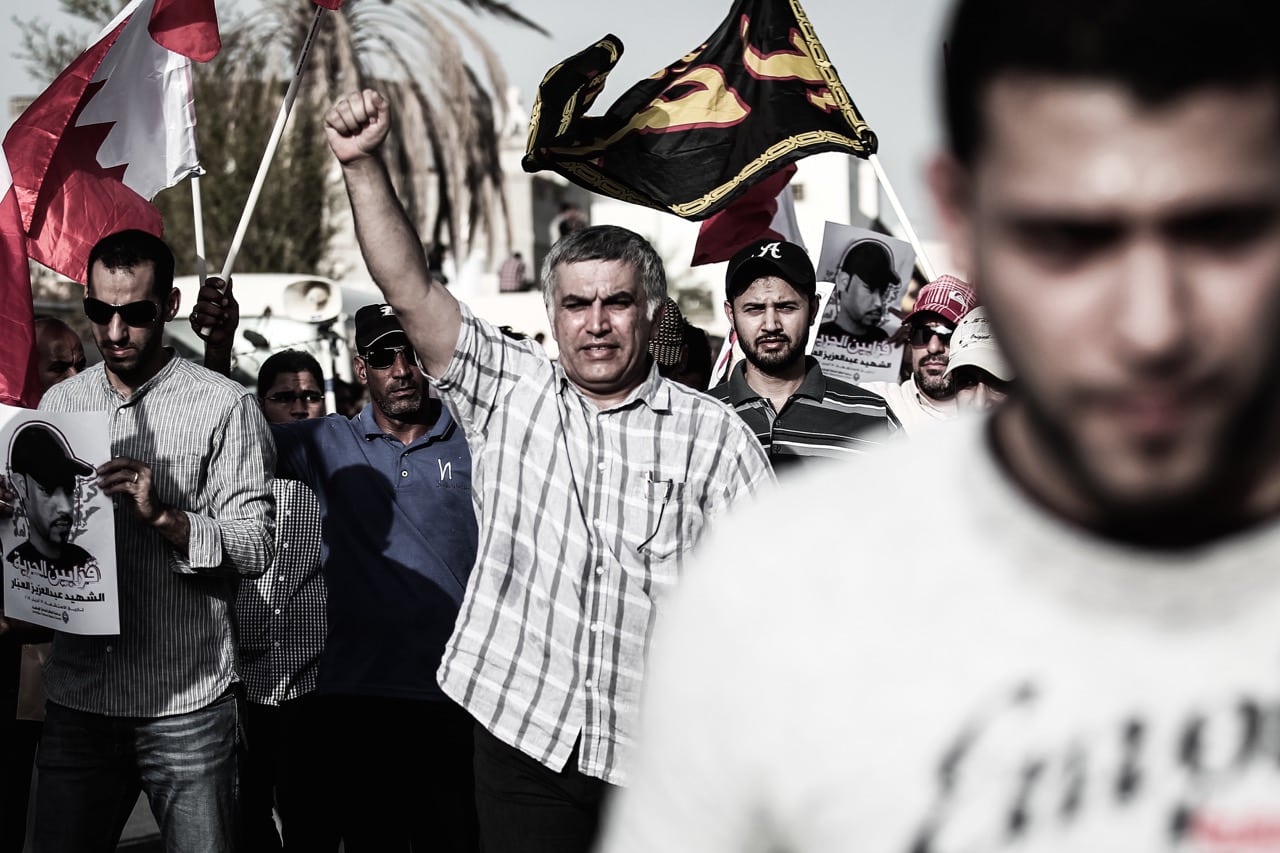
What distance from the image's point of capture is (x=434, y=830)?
227 inches

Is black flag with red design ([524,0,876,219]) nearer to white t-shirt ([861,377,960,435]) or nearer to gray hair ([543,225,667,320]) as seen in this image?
white t-shirt ([861,377,960,435])

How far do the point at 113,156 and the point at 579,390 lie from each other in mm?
3389

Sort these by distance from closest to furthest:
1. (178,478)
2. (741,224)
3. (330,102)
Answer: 1. (178,478)
2. (741,224)
3. (330,102)

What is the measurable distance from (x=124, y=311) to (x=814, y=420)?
2343 mm

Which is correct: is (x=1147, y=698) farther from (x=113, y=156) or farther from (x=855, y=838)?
(x=113, y=156)

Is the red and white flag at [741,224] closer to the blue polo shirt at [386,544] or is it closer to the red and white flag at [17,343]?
the blue polo shirt at [386,544]

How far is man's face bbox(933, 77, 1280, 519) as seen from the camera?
1047 mm

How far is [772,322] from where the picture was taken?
5.98 m

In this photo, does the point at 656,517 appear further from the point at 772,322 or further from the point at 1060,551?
the point at 1060,551

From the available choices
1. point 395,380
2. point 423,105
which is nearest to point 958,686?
point 395,380

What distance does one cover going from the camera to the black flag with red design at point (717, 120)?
255 inches

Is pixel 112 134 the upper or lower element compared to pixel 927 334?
upper

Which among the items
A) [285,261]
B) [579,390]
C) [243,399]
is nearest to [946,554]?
[579,390]

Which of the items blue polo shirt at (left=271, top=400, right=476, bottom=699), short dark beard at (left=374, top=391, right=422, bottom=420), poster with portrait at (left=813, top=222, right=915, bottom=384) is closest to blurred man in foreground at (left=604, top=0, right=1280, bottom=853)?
blue polo shirt at (left=271, top=400, right=476, bottom=699)
